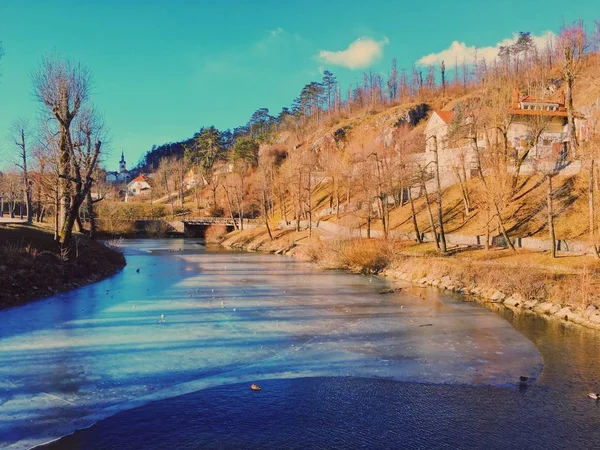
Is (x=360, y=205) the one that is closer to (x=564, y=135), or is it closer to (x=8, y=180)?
(x=564, y=135)

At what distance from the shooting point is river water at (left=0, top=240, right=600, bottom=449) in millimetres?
7988

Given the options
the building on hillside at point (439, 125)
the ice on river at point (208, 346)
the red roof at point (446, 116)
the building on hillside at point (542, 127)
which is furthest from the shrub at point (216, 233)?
the ice on river at point (208, 346)

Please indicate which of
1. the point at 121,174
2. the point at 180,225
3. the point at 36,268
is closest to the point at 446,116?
the point at 180,225

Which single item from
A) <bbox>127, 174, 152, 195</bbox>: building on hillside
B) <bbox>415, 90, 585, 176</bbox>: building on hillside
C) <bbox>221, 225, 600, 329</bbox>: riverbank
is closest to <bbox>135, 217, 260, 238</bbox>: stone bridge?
<bbox>415, 90, 585, 176</bbox>: building on hillside

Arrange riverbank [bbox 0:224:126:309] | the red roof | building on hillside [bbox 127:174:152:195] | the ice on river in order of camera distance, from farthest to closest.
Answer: building on hillside [bbox 127:174:152:195], the red roof, riverbank [bbox 0:224:126:309], the ice on river

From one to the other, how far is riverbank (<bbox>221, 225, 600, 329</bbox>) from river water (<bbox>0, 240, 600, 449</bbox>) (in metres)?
2.41

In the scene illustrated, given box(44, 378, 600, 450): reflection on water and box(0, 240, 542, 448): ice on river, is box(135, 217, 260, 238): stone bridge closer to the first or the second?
box(0, 240, 542, 448): ice on river

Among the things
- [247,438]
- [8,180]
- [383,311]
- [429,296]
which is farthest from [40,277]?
[8,180]

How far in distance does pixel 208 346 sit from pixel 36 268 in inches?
461

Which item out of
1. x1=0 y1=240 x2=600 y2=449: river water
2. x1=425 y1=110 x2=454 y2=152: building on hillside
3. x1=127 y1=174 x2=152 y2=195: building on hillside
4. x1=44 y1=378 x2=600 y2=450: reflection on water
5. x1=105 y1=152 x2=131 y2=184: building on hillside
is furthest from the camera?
x1=105 y1=152 x2=131 y2=184: building on hillside

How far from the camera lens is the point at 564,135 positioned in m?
58.1

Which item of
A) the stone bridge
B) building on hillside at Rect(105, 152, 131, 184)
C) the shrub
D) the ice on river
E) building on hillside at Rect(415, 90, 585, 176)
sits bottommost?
the ice on river

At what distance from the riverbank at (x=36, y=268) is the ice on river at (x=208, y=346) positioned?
0.91 m

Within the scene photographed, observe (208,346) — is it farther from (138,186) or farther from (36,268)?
(138,186)
